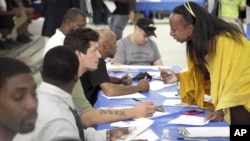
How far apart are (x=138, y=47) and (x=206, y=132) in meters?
2.27

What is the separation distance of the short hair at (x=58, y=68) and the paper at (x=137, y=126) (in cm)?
63

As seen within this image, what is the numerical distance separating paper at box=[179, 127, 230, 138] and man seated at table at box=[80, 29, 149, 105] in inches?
34.7

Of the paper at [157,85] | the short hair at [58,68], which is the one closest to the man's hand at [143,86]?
the paper at [157,85]

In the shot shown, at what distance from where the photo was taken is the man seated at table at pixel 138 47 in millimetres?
4297

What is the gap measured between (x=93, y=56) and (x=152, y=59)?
2.15m

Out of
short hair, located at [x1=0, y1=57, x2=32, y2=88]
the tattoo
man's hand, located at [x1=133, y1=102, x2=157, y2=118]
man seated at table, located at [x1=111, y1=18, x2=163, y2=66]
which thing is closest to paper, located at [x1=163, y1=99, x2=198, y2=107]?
man's hand, located at [x1=133, y1=102, x2=157, y2=118]

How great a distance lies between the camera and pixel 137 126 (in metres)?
2.27

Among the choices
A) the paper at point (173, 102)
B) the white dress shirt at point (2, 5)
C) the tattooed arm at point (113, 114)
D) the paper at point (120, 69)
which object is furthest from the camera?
the white dress shirt at point (2, 5)

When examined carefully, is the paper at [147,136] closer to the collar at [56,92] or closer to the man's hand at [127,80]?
the collar at [56,92]

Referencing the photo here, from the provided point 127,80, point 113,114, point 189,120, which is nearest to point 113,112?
point 113,114

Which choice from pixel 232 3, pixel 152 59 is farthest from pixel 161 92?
pixel 232 3

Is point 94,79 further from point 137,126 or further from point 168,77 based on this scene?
point 137,126

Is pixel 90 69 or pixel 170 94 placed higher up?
pixel 90 69

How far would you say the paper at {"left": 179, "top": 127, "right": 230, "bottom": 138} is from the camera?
212 centimetres
